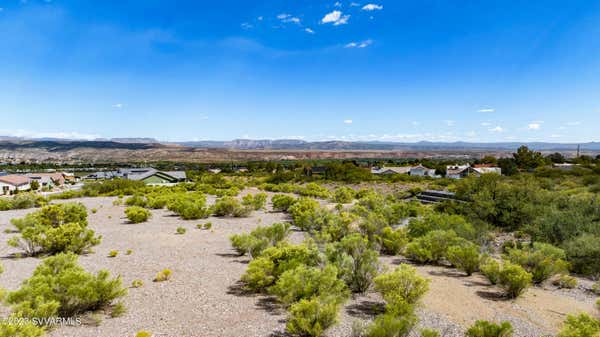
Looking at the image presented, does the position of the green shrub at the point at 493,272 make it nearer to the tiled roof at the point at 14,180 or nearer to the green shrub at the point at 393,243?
the green shrub at the point at 393,243

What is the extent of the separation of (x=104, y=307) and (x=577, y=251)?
15.6 meters

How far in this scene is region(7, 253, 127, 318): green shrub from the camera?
6.62 m

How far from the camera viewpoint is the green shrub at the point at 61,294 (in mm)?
6620

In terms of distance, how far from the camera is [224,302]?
331 inches

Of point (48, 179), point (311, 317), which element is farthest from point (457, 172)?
point (48, 179)

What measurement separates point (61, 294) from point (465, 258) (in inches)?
457

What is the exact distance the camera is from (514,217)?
1967 centimetres

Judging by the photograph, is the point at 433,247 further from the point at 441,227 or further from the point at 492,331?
the point at 492,331

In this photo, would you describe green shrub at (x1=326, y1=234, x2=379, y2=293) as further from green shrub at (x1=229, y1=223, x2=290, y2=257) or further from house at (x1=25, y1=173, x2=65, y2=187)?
house at (x1=25, y1=173, x2=65, y2=187)

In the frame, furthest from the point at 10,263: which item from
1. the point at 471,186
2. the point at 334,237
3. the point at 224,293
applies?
the point at 471,186

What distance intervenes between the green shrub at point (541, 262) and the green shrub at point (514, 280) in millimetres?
1794

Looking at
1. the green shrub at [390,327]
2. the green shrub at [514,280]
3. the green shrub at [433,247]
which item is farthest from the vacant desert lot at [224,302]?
the green shrub at [390,327]

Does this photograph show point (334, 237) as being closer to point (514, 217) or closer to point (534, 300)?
point (534, 300)

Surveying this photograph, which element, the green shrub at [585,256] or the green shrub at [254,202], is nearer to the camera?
the green shrub at [585,256]
